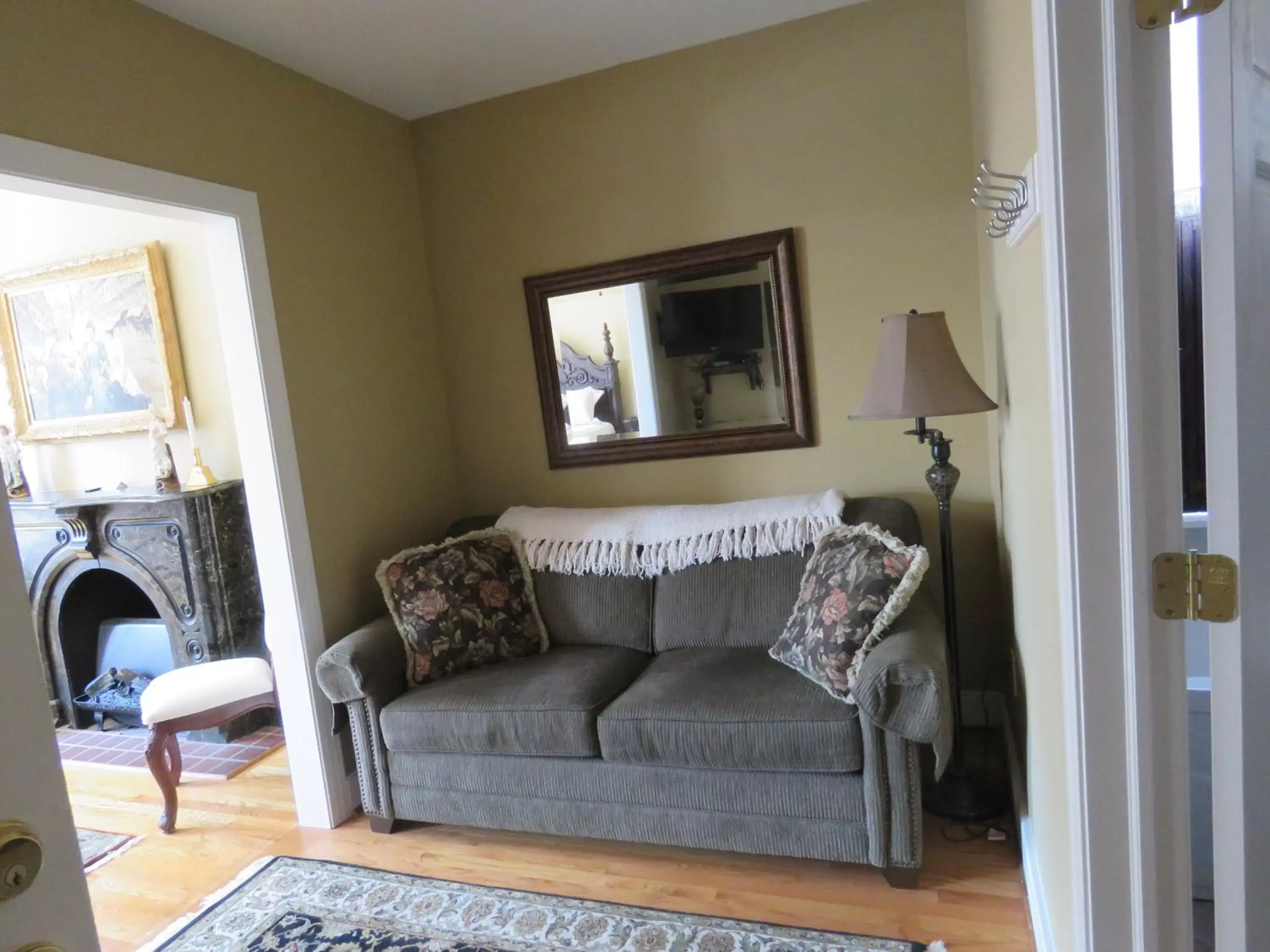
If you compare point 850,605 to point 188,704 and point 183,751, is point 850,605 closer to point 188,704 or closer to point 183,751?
point 188,704

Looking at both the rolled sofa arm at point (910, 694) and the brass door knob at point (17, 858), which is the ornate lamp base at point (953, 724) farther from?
the brass door knob at point (17, 858)

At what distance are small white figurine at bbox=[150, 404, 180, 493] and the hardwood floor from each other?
130cm

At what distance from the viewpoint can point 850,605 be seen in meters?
2.19

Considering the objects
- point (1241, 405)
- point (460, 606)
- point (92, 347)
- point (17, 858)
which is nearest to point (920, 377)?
point (1241, 405)

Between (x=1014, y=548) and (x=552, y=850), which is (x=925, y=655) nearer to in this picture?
(x=1014, y=548)

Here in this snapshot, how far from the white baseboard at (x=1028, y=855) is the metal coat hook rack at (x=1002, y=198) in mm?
1399

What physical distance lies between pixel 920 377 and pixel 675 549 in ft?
3.37

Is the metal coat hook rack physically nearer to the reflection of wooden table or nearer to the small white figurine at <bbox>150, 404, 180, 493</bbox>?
the reflection of wooden table

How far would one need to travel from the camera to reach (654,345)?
3092 mm

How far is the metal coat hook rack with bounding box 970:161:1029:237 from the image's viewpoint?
143 centimetres

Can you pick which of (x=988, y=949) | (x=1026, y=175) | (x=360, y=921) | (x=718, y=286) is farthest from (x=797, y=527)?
(x=360, y=921)

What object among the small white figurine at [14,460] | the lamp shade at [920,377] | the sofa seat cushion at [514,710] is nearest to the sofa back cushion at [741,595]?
the sofa seat cushion at [514,710]

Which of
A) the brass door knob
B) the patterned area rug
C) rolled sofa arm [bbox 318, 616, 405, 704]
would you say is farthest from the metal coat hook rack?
the patterned area rug

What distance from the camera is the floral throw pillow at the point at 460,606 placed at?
8.67ft
